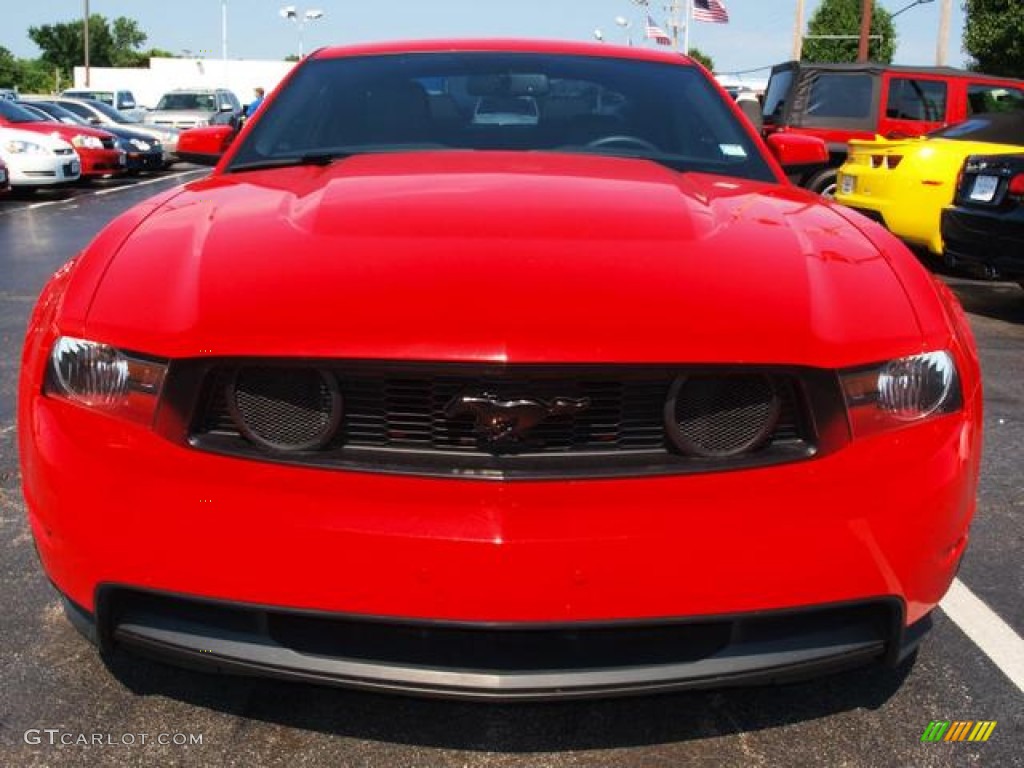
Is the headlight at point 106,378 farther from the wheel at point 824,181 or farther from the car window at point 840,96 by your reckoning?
the car window at point 840,96

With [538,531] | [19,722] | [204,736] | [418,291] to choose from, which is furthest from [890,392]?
[19,722]

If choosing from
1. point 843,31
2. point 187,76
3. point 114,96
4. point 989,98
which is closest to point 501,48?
point 989,98

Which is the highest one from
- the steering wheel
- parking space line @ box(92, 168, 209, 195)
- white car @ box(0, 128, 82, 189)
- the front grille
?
the steering wheel

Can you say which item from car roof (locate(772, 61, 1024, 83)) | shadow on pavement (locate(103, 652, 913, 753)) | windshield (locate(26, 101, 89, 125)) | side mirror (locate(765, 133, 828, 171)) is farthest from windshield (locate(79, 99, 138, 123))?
shadow on pavement (locate(103, 652, 913, 753))

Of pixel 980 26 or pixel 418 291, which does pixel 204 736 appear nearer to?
pixel 418 291

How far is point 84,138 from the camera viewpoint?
17562 mm

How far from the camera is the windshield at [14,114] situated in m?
A: 15.9

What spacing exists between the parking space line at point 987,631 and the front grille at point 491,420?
3.46 ft

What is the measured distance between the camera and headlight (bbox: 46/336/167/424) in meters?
1.93

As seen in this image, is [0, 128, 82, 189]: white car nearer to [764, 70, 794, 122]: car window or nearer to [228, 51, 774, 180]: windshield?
[764, 70, 794, 122]: car window

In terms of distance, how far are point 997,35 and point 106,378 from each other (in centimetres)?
2979

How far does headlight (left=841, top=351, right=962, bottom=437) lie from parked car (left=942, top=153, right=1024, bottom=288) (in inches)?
213

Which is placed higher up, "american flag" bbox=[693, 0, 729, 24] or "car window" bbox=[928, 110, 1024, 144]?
"american flag" bbox=[693, 0, 729, 24]

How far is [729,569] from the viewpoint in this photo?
5.93ft
